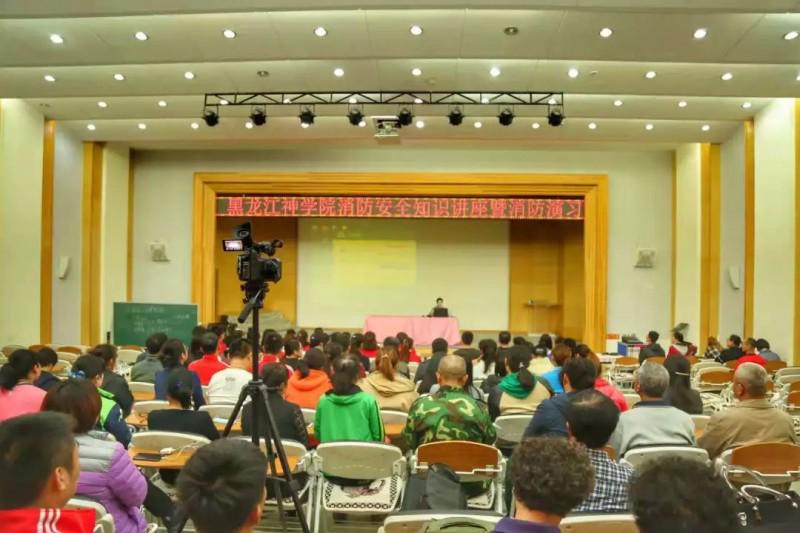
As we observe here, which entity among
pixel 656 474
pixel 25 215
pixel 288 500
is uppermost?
pixel 25 215

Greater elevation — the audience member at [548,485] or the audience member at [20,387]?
the audience member at [548,485]

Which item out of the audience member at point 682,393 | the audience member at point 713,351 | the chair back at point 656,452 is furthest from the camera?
the audience member at point 713,351

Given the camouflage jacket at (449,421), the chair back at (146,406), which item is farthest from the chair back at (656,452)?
the chair back at (146,406)

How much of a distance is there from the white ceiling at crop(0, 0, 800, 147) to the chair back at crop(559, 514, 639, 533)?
6201mm

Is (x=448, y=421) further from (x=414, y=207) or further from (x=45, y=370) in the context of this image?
(x=414, y=207)

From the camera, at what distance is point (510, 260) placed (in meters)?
17.3

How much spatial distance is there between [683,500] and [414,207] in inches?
546

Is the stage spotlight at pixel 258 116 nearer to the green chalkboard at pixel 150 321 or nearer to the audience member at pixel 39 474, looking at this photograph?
the green chalkboard at pixel 150 321

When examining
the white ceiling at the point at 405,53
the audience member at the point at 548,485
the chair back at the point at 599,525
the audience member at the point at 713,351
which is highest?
the white ceiling at the point at 405,53

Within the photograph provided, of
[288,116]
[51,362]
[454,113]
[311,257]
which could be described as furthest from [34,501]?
[311,257]

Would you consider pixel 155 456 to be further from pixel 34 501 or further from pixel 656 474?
pixel 656 474

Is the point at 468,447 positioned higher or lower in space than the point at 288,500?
higher

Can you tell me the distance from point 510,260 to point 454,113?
723cm

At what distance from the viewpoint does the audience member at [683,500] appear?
4.50 ft
